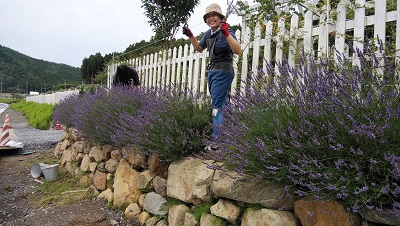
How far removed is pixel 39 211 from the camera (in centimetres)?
391

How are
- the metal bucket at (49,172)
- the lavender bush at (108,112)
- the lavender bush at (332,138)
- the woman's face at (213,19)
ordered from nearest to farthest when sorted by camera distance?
1. the lavender bush at (332,138)
2. the woman's face at (213,19)
3. the lavender bush at (108,112)
4. the metal bucket at (49,172)

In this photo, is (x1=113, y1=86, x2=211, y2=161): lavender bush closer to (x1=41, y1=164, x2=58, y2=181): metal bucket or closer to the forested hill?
(x1=41, y1=164, x2=58, y2=181): metal bucket

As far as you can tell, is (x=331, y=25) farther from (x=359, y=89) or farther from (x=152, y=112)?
(x=152, y=112)

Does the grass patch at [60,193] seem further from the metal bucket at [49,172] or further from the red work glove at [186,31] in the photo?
the red work glove at [186,31]

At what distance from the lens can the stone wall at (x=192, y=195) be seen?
5.70 ft

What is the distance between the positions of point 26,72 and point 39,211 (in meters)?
76.4

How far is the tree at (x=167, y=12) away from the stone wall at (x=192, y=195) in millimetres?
7413

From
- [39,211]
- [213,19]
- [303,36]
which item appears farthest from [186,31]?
[39,211]

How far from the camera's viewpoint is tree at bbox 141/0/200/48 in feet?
36.5

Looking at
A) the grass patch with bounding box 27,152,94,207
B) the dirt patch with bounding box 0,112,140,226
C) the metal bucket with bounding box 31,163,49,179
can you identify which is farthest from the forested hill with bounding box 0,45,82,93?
the dirt patch with bounding box 0,112,140,226

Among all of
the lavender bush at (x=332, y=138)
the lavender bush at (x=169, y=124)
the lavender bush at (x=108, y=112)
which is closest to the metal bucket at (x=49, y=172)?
the lavender bush at (x=108, y=112)

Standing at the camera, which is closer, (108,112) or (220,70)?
(220,70)

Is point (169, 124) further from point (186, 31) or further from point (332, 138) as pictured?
point (332, 138)

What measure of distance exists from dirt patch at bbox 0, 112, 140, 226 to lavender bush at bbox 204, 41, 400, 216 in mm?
1926
